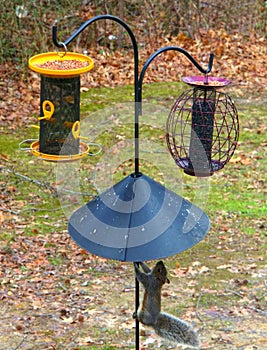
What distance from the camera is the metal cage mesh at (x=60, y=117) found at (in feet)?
13.4

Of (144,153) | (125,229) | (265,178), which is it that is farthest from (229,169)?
(125,229)

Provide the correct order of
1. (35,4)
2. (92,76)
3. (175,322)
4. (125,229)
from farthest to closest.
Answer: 1. (92,76)
2. (35,4)
3. (175,322)
4. (125,229)

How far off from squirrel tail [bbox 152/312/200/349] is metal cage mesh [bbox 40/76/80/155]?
1.28 m

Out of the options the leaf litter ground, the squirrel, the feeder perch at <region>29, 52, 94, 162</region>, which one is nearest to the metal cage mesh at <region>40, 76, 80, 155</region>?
the feeder perch at <region>29, 52, 94, 162</region>

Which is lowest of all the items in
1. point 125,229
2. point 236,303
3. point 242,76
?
point 236,303

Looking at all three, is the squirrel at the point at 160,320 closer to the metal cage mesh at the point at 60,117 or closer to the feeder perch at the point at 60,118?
the feeder perch at the point at 60,118

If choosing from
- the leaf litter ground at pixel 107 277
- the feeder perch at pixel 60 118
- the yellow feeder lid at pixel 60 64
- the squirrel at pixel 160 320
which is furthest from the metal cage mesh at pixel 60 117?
the leaf litter ground at pixel 107 277

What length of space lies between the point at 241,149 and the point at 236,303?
133 inches

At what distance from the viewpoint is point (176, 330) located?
331 centimetres

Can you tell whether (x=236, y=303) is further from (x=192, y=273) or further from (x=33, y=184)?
(x=33, y=184)

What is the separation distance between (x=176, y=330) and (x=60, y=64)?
1.65 m

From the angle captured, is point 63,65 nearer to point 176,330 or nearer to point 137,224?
point 137,224

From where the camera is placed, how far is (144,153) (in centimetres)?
816

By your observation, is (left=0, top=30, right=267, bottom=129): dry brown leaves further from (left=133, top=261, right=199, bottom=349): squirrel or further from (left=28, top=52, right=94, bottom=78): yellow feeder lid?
(left=133, top=261, right=199, bottom=349): squirrel
